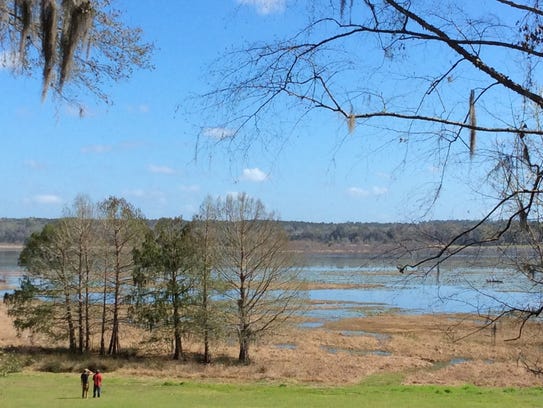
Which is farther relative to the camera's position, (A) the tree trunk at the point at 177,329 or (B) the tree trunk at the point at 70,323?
(B) the tree trunk at the point at 70,323

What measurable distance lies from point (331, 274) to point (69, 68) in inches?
2866

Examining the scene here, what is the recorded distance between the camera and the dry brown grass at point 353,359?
25.6 m

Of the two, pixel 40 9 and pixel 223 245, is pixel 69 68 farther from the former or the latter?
pixel 223 245

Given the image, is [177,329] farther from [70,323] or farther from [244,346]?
[70,323]

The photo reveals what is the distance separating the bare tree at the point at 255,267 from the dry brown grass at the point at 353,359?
148 centimetres

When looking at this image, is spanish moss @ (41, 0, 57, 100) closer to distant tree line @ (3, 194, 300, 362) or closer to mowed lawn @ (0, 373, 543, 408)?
mowed lawn @ (0, 373, 543, 408)

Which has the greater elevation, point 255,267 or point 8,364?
point 255,267

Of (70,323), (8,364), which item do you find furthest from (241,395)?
(70,323)

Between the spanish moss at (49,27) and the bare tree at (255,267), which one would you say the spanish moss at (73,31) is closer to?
the spanish moss at (49,27)

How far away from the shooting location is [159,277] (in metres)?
33.1

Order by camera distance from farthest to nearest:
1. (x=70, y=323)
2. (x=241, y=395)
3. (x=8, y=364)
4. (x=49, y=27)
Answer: (x=70, y=323)
(x=241, y=395)
(x=8, y=364)
(x=49, y=27)

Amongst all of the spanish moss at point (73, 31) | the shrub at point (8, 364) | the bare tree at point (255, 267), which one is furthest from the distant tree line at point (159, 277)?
the spanish moss at point (73, 31)

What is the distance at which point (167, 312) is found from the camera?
32.6m

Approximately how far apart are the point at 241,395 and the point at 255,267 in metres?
11.3
